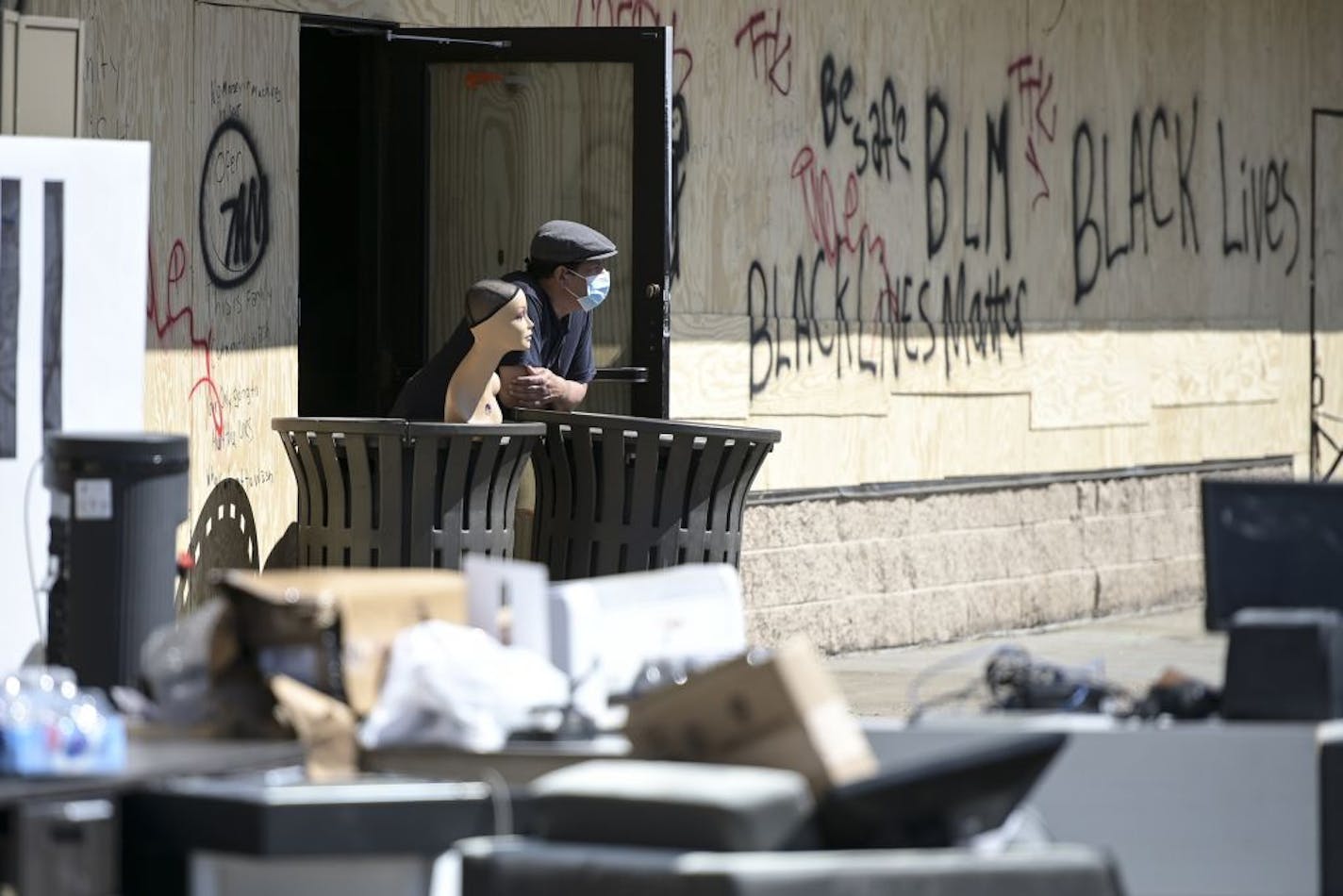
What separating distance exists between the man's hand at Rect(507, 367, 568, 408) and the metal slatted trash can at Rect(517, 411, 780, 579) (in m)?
0.06

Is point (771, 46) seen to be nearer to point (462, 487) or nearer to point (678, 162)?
point (678, 162)

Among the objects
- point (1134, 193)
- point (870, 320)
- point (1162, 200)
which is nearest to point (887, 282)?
point (870, 320)

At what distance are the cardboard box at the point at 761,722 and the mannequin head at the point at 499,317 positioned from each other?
11.5 feet

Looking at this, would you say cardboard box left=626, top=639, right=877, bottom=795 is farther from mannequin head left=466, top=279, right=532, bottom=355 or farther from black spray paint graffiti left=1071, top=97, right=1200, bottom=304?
black spray paint graffiti left=1071, top=97, right=1200, bottom=304

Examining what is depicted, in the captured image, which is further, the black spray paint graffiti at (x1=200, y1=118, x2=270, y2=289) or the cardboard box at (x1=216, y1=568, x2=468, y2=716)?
the black spray paint graffiti at (x1=200, y1=118, x2=270, y2=289)

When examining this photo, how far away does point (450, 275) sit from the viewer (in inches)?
382

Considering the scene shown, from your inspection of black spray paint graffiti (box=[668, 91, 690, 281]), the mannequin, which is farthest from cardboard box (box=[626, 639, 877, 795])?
black spray paint graffiti (box=[668, 91, 690, 281])

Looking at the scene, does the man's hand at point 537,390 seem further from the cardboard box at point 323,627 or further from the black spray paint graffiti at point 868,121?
the cardboard box at point 323,627

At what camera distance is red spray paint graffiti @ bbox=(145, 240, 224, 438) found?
8.62 metres

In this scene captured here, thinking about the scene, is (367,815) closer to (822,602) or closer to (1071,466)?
(822,602)

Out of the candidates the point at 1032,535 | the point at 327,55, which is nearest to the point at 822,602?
the point at 1032,535

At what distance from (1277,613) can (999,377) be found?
7331 mm

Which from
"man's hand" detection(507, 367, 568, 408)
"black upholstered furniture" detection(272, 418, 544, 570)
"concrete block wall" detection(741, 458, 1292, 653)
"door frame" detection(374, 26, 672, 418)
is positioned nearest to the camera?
"black upholstered furniture" detection(272, 418, 544, 570)

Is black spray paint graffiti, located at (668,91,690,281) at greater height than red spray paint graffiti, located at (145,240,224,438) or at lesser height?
greater
